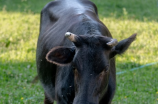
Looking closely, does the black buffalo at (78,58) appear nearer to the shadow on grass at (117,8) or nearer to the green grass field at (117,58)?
the green grass field at (117,58)

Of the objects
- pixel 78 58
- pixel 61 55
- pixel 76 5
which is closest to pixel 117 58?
pixel 76 5


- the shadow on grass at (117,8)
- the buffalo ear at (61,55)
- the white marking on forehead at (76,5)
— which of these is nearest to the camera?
the buffalo ear at (61,55)

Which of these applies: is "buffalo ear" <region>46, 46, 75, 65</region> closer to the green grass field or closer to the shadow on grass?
the green grass field

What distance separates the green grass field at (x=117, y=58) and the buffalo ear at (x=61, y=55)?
980 millimetres

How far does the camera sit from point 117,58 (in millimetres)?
9688

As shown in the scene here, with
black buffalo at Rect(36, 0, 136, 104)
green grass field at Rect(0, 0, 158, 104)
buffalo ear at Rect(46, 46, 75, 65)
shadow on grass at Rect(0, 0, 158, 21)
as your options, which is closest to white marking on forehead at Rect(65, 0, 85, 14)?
black buffalo at Rect(36, 0, 136, 104)

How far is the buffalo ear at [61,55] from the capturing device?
14.1 feet

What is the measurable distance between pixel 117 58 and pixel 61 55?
547 cm

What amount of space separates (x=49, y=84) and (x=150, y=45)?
5615 mm

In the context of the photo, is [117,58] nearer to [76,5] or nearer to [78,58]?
[76,5]

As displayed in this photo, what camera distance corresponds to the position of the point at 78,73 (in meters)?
4.11

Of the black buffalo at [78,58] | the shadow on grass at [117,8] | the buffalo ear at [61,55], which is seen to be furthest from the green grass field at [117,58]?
the buffalo ear at [61,55]

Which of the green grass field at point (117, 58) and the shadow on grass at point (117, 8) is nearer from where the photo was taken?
the green grass field at point (117, 58)

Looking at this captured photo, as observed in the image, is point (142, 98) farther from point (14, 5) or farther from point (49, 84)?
point (14, 5)
